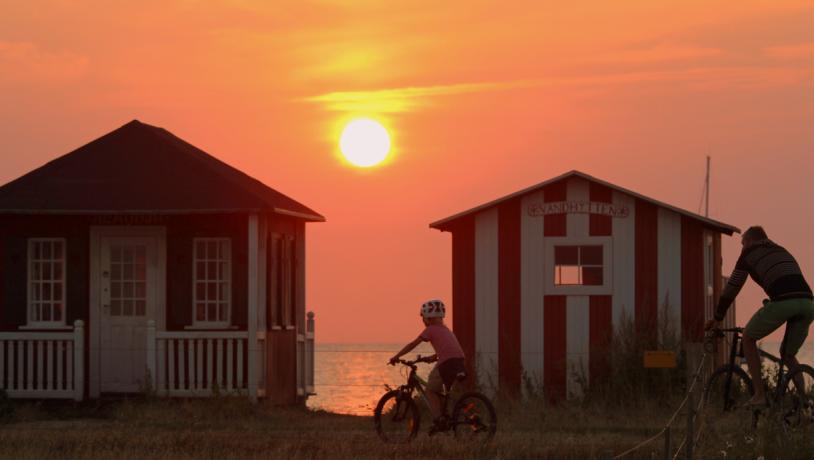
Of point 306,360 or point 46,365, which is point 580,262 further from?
point 46,365

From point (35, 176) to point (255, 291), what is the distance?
4.35 m

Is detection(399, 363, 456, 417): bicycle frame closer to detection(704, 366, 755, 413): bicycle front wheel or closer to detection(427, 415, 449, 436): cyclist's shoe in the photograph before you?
detection(427, 415, 449, 436): cyclist's shoe

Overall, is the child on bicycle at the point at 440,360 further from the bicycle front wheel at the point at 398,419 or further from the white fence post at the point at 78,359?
the white fence post at the point at 78,359

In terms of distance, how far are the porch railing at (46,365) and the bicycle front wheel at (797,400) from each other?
12.3 m

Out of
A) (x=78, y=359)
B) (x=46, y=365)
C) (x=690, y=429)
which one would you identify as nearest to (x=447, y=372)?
(x=690, y=429)

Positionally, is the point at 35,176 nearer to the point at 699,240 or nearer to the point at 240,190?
the point at 240,190

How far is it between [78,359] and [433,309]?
8.88 m

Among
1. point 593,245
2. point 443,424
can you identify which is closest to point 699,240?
point 593,245

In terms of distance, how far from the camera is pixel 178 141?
28.1 meters

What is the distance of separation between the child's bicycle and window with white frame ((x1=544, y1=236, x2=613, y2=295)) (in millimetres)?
7662

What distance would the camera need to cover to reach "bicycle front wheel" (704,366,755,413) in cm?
1658

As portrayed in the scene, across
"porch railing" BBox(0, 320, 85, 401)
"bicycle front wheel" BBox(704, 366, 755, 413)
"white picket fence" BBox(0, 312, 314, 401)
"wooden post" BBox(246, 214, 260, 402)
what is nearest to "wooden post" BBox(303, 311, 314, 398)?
"white picket fence" BBox(0, 312, 314, 401)

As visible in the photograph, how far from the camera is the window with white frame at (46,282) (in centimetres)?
2562

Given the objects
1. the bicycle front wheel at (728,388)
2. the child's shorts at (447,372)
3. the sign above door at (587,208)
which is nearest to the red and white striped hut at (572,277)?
the sign above door at (587,208)
